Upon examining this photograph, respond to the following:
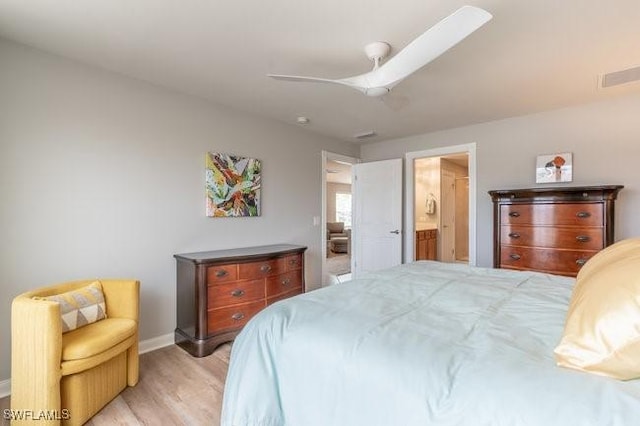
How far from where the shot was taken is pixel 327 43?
2119 millimetres

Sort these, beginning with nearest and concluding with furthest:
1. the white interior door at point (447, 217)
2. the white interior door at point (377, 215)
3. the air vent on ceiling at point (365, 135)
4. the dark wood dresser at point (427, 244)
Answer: the air vent on ceiling at point (365, 135) → the white interior door at point (377, 215) → the dark wood dresser at point (427, 244) → the white interior door at point (447, 217)

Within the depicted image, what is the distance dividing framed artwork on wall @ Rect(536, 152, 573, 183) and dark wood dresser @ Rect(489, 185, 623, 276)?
65cm

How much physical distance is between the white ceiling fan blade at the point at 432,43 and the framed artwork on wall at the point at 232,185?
76.4 inches

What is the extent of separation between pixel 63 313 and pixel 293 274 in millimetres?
2028

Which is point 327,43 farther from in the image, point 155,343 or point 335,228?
point 335,228

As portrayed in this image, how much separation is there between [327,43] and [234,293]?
7.28 feet

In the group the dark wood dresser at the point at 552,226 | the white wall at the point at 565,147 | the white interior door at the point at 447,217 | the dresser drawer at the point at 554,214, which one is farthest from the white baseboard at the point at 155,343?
the white interior door at the point at 447,217

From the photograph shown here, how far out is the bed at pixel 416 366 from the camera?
2.59 feet

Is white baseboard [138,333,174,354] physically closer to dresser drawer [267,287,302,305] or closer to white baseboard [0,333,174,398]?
white baseboard [0,333,174,398]

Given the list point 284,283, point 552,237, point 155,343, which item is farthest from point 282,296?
point 552,237

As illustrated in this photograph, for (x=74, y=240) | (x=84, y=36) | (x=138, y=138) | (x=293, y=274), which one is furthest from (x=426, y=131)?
(x=74, y=240)

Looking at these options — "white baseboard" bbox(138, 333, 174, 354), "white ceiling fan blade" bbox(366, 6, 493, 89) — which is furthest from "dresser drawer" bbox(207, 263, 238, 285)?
"white ceiling fan blade" bbox(366, 6, 493, 89)

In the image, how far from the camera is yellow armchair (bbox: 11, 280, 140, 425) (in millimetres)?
1643

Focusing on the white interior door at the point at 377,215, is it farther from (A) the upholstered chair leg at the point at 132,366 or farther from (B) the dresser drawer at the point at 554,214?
(A) the upholstered chair leg at the point at 132,366
